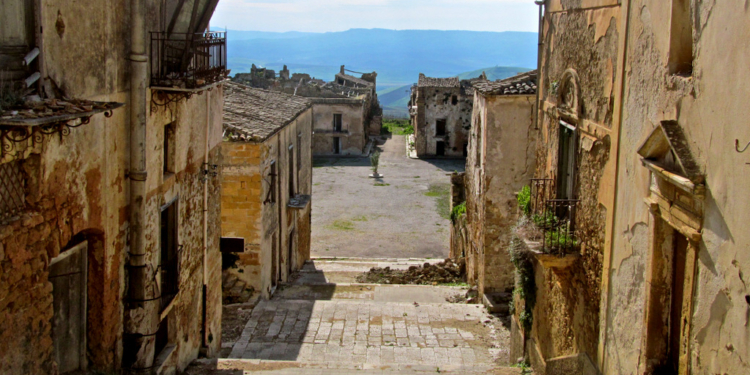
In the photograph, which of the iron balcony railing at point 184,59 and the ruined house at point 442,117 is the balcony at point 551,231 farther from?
the ruined house at point 442,117

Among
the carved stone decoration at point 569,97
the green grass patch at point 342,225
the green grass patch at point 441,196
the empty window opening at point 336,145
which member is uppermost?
the carved stone decoration at point 569,97

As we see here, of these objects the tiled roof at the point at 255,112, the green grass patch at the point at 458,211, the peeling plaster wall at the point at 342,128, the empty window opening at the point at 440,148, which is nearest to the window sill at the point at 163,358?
the tiled roof at the point at 255,112

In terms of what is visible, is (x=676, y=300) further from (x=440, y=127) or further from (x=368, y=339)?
(x=440, y=127)

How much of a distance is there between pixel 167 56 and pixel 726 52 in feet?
21.5

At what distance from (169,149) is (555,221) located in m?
5.49

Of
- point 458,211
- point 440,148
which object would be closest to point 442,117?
point 440,148

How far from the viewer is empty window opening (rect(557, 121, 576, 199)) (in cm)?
998

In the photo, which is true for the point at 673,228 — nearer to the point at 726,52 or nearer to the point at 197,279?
the point at 726,52

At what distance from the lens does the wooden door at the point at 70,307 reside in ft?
22.7

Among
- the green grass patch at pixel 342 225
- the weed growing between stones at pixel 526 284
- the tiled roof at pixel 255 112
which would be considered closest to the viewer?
the weed growing between stones at pixel 526 284

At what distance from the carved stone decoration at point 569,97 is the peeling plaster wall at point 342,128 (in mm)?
44576

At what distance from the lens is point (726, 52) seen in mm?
5238

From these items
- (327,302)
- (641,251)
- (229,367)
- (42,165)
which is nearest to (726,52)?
(641,251)

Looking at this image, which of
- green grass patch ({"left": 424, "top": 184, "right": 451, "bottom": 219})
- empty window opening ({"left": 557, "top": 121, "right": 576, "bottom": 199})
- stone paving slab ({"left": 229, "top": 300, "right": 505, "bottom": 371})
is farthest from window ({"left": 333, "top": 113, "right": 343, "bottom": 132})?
empty window opening ({"left": 557, "top": 121, "right": 576, "bottom": 199})
